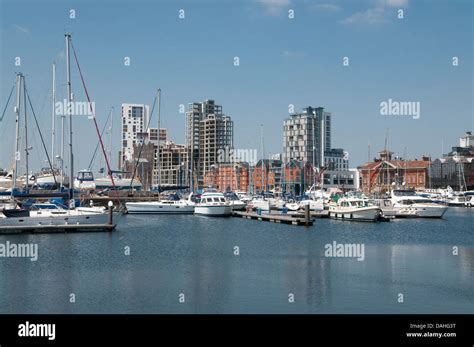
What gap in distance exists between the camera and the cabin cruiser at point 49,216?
181 feet

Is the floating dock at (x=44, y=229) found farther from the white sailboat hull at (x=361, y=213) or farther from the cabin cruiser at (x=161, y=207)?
the cabin cruiser at (x=161, y=207)

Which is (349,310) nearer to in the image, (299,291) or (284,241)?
(299,291)

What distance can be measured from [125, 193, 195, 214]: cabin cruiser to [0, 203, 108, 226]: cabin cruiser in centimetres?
3128

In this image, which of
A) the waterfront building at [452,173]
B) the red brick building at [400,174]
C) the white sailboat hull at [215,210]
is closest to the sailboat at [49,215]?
the white sailboat hull at [215,210]

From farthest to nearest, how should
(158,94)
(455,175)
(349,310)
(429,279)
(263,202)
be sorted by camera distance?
(455,175) → (158,94) → (263,202) → (429,279) → (349,310)

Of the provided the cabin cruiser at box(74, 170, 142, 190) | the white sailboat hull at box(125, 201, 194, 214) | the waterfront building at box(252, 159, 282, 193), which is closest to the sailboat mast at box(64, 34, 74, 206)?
the white sailboat hull at box(125, 201, 194, 214)

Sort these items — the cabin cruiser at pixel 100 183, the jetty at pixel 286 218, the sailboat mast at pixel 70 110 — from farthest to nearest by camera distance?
the cabin cruiser at pixel 100 183 < the jetty at pixel 286 218 < the sailboat mast at pixel 70 110

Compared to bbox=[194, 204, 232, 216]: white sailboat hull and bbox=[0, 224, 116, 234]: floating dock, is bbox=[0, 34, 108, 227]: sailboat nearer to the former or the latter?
bbox=[0, 224, 116, 234]: floating dock

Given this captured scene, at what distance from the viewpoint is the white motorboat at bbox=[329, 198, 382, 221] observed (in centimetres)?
7269

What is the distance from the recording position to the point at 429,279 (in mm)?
32812

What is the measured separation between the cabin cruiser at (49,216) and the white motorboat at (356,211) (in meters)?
30.3

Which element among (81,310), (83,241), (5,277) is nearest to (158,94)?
(83,241)
